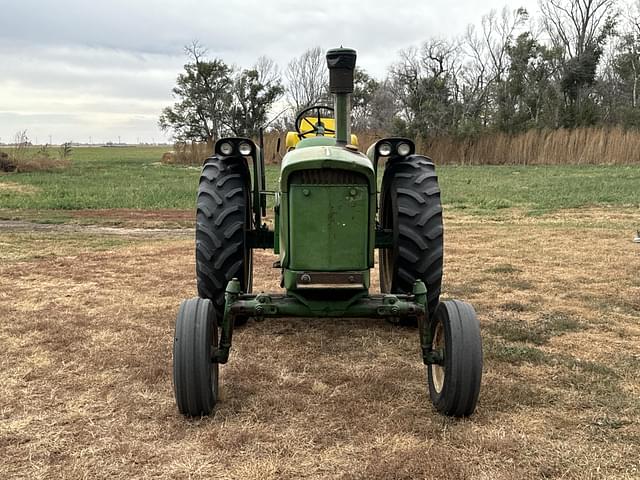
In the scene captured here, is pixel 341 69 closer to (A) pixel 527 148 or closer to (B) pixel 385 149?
(B) pixel 385 149

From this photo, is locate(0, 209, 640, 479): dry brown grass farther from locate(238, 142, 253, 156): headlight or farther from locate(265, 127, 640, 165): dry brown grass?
locate(265, 127, 640, 165): dry brown grass

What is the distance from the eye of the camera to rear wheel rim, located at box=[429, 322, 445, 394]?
320 cm

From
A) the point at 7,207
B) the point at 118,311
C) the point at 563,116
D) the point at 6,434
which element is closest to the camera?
the point at 6,434

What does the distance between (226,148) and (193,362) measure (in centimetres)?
162

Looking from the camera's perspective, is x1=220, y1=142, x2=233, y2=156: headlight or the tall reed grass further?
the tall reed grass

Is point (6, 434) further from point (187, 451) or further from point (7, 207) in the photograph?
point (7, 207)

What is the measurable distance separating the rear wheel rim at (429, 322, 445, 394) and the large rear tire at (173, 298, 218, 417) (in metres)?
1.15

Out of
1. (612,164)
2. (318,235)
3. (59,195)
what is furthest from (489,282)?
(612,164)

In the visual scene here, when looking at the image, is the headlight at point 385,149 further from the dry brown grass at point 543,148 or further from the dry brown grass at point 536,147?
the dry brown grass at point 543,148

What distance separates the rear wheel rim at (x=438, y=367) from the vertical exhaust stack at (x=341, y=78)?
4.99ft

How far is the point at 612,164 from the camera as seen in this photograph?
26.8 meters

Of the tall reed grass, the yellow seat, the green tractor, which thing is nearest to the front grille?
the green tractor

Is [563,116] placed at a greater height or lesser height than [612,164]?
greater

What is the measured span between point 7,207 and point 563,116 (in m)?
31.4
